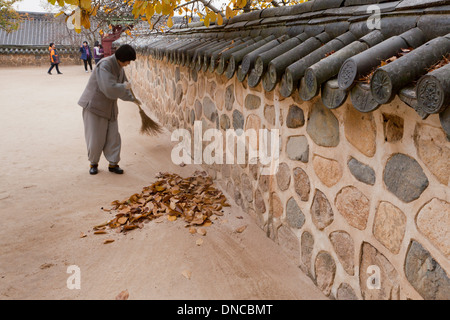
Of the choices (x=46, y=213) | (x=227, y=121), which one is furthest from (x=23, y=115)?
(x=227, y=121)

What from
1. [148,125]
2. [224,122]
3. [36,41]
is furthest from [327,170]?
[36,41]

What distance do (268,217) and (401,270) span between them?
1287 millimetres

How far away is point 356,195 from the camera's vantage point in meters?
1.71

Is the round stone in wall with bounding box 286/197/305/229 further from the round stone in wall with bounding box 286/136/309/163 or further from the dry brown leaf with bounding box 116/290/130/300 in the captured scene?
the dry brown leaf with bounding box 116/290/130/300

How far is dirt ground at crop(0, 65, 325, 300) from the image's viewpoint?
2184 mm

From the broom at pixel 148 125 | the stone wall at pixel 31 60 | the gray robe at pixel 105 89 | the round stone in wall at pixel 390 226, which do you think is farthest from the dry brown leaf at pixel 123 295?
the stone wall at pixel 31 60

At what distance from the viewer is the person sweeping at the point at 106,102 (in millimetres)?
3918

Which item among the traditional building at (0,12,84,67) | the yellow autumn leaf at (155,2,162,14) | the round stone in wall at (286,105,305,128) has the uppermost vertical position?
the traditional building at (0,12,84,67)

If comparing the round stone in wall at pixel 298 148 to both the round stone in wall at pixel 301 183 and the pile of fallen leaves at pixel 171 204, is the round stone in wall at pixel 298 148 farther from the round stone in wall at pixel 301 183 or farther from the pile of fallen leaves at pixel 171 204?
the pile of fallen leaves at pixel 171 204

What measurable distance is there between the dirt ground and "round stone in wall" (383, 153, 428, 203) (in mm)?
958

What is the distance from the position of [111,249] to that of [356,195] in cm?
191

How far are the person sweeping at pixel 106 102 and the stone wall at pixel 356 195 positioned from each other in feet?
5.57

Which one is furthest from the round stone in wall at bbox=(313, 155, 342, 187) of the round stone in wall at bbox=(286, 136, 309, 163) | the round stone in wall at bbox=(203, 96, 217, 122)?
the round stone in wall at bbox=(203, 96, 217, 122)
